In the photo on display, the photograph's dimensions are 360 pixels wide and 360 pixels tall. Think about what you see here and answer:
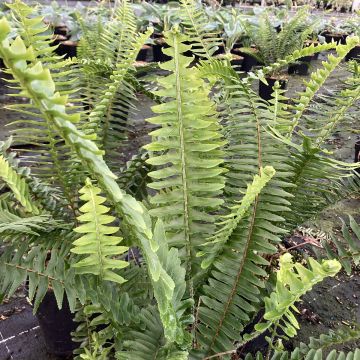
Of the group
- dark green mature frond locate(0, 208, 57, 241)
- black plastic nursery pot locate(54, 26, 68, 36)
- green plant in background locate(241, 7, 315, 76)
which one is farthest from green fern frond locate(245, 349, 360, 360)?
black plastic nursery pot locate(54, 26, 68, 36)

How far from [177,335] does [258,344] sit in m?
0.65

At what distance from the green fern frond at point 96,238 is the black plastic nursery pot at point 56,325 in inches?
21.5

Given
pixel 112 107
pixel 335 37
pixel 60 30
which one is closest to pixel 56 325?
pixel 112 107

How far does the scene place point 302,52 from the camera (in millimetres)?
1109

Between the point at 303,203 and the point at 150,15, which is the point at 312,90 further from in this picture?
the point at 150,15

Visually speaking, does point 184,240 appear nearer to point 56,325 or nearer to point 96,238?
point 96,238

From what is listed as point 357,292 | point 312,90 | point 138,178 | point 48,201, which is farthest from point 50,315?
point 357,292

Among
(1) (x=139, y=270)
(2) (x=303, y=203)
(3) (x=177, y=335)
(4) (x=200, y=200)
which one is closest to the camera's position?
(3) (x=177, y=335)

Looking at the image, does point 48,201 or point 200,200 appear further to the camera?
point 48,201

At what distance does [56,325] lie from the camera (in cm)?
140

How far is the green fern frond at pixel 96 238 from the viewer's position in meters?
0.74

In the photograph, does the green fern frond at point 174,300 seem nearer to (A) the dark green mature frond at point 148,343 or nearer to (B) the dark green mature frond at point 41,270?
(A) the dark green mature frond at point 148,343

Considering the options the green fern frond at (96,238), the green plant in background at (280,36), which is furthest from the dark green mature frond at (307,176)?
the green plant in background at (280,36)

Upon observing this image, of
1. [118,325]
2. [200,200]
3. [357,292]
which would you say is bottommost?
[357,292]
